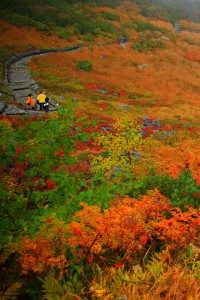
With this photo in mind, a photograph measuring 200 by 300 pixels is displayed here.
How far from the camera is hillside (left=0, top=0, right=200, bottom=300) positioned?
451 cm

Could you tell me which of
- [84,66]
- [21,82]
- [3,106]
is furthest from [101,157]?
[84,66]

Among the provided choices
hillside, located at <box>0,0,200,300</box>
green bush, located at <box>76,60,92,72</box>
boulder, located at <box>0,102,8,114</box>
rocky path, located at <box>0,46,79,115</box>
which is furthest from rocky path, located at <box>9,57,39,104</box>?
green bush, located at <box>76,60,92,72</box>

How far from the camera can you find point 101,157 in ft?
27.0

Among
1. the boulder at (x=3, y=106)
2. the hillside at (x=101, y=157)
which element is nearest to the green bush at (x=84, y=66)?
the hillside at (x=101, y=157)

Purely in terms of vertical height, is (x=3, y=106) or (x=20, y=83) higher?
(x=20, y=83)

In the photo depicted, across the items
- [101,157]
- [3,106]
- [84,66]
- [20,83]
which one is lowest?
[101,157]

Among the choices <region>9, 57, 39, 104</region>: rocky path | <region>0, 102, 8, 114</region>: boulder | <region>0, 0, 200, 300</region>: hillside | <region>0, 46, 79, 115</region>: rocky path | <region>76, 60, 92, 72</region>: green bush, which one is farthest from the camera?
<region>76, 60, 92, 72</region>: green bush

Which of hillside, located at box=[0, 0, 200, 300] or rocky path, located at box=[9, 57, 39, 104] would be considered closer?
hillside, located at box=[0, 0, 200, 300]

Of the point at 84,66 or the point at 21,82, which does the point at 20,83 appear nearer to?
the point at 21,82

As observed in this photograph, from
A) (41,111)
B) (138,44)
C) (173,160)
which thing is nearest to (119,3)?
(138,44)

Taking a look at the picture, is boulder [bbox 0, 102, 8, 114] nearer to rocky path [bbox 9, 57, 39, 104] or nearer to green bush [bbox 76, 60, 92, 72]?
rocky path [bbox 9, 57, 39, 104]

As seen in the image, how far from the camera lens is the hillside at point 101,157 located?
4512 mm

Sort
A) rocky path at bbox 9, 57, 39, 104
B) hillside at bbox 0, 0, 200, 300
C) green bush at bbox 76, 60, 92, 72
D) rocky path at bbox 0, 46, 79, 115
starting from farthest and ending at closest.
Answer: green bush at bbox 76, 60, 92, 72
rocky path at bbox 9, 57, 39, 104
rocky path at bbox 0, 46, 79, 115
hillside at bbox 0, 0, 200, 300

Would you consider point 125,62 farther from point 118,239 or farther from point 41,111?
point 118,239
